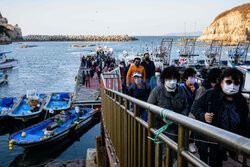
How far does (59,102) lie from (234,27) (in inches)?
4678

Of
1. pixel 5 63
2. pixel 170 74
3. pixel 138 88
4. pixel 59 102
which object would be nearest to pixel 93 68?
pixel 59 102

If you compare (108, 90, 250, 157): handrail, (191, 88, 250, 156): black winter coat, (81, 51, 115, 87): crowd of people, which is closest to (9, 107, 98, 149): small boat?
(81, 51, 115, 87): crowd of people

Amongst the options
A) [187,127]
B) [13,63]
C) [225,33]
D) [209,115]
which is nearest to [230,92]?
[209,115]

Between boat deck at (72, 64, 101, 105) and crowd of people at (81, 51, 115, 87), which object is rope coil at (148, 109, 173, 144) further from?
crowd of people at (81, 51, 115, 87)

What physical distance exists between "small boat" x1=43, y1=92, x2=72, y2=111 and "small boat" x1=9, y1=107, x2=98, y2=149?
59.1 inches

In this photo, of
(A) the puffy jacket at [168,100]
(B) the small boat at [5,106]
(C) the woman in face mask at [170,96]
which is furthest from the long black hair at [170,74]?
(B) the small boat at [5,106]

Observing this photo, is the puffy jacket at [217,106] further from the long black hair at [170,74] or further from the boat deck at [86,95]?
the boat deck at [86,95]

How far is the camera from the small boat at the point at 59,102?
1859 cm

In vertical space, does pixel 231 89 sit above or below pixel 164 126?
above

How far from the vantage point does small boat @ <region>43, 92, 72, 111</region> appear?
18.6m

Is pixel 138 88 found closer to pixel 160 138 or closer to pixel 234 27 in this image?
pixel 160 138

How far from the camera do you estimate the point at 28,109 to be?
1914 centimetres

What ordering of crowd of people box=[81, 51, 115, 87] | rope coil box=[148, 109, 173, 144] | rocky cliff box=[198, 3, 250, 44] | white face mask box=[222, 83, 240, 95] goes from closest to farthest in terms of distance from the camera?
rope coil box=[148, 109, 173, 144]
white face mask box=[222, 83, 240, 95]
crowd of people box=[81, 51, 115, 87]
rocky cliff box=[198, 3, 250, 44]

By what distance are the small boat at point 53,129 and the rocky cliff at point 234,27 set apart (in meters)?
83.6
